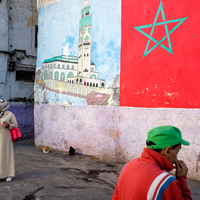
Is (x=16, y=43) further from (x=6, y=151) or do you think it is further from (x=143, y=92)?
(x=143, y=92)

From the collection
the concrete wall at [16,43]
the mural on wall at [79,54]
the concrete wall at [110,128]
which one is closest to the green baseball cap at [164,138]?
the concrete wall at [110,128]

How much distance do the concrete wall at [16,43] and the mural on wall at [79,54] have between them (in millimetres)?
2069

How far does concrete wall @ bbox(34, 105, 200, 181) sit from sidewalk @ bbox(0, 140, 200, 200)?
35 cm

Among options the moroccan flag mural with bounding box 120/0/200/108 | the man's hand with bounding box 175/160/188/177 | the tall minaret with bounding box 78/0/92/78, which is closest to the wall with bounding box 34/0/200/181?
the moroccan flag mural with bounding box 120/0/200/108

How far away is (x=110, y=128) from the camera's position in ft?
21.1

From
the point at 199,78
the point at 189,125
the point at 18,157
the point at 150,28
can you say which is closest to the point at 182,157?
the point at 189,125

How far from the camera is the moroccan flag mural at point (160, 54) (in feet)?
16.6

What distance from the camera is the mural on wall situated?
6598mm

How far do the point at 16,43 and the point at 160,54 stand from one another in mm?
7025

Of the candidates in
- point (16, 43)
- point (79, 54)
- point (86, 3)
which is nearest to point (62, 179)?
point (79, 54)

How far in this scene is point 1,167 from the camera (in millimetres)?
4930

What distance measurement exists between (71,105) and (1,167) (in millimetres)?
3021

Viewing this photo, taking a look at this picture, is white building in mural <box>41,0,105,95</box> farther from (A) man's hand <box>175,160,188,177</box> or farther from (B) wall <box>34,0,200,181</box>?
(A) man's hand <box>175,160,188,177</box>

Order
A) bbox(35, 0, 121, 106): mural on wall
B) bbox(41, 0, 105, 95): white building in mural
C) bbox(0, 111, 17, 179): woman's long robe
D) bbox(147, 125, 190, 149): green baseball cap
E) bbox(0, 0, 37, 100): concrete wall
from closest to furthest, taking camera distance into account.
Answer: bbox(147, 125, 190, 149): green baseball cap < bbox(0, 111, 17, 179): woman's long robe < bbox(35, 0, 121, 106): mural on wall < bbox(41, 0, 105, 95): white building in mural < bbox(0, 0, 37, 100): concrete wall
